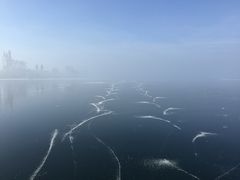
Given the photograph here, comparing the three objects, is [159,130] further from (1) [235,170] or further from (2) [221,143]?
(1) [235,170]

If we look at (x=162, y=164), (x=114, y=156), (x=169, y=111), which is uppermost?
(x=169, y=111)

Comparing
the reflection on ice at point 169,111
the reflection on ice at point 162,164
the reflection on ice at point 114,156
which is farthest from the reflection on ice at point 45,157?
the reflection on ice at point 169,111

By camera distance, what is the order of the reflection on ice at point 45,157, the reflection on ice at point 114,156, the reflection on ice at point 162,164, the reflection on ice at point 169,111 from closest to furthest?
the reflection on ice at point 45,157 < the reflection on ice at point 114,156 < the reflection on ice at point 162,164 < the reflection on ice at point 169,111

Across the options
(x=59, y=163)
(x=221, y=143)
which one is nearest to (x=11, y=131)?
(x=59, y=163)

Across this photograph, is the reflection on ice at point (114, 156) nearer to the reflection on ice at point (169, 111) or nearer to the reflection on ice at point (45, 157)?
the reflection on ice at point (45, 157)

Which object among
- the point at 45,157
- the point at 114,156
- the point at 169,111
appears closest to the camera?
the point at 45,157

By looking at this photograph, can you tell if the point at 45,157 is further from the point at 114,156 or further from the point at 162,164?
the point at 162,164

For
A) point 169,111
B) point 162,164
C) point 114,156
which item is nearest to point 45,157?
point 114,156

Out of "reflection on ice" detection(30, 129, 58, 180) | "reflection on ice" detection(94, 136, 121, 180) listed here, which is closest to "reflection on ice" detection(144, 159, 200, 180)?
"reflection on ice" detection(94, 136, 121, 180)

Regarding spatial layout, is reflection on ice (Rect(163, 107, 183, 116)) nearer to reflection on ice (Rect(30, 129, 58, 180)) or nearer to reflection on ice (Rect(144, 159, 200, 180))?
reflection on ice (Rect(144, 159, 200, 180))

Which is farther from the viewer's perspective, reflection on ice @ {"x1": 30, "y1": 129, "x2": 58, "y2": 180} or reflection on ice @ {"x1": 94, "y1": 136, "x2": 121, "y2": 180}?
reflection on ice @ {"x1": 94, "y1": 136, "x2": 121, "y2": 180}

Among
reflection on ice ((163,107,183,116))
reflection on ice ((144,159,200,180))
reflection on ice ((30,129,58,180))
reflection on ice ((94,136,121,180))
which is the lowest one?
reflection on ice ((30,129,58,180))

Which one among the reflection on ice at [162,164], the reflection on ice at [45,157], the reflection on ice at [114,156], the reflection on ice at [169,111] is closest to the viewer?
the reflection on ice at [45,157]
